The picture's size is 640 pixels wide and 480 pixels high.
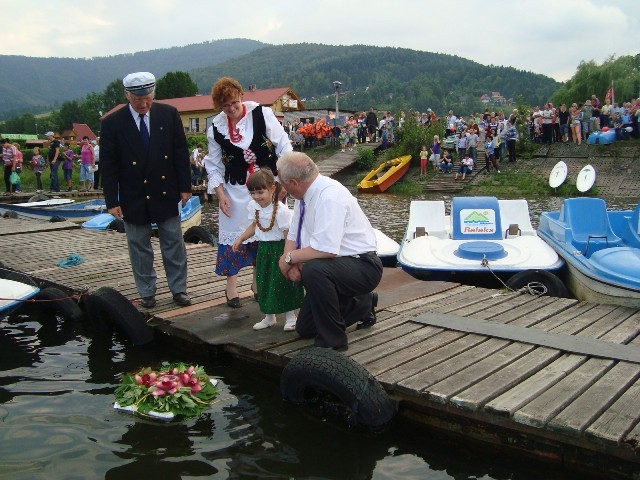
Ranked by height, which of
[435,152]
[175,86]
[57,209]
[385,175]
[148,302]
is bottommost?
[148,302]

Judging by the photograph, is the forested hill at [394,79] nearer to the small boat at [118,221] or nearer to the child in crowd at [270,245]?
the small boat at [118,221]

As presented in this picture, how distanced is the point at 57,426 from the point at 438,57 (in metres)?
165

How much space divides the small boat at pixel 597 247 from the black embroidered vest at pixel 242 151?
3.39m

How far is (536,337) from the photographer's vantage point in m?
4.73

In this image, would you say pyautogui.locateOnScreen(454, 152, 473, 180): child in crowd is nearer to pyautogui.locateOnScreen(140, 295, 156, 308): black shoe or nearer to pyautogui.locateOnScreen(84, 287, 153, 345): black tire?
pyautogui.locateOnScreen(140, 295, 156, 308): black shoe

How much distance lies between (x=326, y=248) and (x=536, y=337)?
1.76m

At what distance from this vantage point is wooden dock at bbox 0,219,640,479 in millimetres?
3475

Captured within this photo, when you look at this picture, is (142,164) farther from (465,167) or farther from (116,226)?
(465,167)

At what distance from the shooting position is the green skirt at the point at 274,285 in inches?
193

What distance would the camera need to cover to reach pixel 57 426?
4133 mm

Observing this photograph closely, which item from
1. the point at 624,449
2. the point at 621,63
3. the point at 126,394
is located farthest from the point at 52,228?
the point at 621,63

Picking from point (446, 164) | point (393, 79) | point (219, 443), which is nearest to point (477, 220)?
point (219, 443)

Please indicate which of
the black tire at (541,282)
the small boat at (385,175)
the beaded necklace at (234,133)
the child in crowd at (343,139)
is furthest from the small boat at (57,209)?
the child in crowd at (343,139)

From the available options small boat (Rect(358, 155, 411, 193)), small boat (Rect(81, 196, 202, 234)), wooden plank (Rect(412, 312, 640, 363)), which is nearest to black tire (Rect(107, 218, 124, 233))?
small boat (Rect(81, 196, 202, 234))
